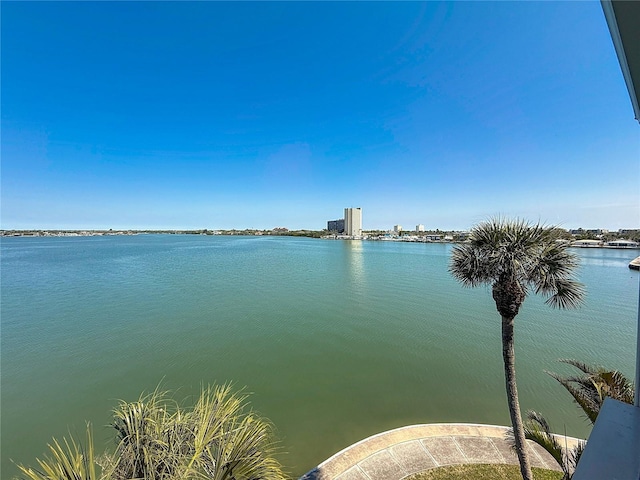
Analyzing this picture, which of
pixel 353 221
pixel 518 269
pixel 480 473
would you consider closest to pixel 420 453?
pixel 480 473

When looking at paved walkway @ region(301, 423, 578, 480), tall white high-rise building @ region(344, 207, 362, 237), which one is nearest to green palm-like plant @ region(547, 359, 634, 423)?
paved walkway @ region(301, 423, 578, 480)

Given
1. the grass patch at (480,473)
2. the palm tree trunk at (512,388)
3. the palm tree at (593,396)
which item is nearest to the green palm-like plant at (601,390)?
the palm tree at (593,396)

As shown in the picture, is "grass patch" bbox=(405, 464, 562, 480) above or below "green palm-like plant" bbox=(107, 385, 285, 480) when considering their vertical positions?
below

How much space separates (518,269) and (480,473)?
404cm

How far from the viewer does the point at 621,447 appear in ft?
5.89

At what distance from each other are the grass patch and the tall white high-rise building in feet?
404

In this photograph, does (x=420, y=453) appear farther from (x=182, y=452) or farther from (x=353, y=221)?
(x=353, y=221)

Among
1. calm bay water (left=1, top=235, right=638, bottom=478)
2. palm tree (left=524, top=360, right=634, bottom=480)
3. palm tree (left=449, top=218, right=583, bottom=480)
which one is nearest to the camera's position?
palm tree (left=524, top=360, right=634, bottom=480)

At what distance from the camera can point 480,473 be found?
4.97m

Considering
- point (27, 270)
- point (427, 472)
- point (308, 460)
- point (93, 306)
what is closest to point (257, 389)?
point (308, 460)

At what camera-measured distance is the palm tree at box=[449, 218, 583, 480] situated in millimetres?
4594

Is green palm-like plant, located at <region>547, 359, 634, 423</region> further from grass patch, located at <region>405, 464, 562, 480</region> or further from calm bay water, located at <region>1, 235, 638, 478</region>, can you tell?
calm bay water, located at <region>1, 235, 638, 478</region>

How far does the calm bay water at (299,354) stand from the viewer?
7551 millimetres

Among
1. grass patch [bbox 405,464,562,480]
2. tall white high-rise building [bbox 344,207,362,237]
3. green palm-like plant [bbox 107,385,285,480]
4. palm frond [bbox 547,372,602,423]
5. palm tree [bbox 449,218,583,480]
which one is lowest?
grass patch [bbox 405,464,562,480]
